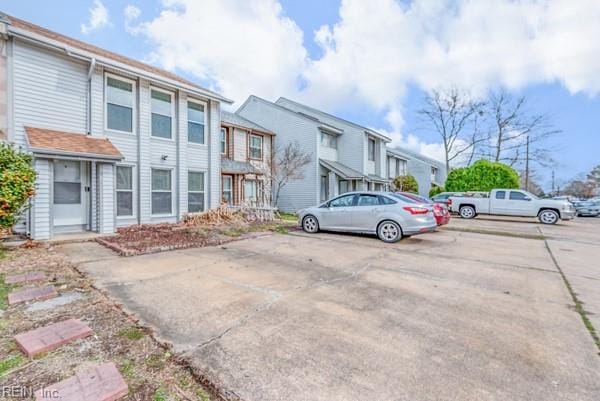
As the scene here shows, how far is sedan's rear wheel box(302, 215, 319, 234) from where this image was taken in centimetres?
1018

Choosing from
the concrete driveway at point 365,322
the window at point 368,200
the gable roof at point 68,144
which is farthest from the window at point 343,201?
the gable roof at point 68,144

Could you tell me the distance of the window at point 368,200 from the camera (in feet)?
29.7

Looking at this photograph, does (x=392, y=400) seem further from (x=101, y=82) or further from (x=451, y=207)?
(x=451, y=207)

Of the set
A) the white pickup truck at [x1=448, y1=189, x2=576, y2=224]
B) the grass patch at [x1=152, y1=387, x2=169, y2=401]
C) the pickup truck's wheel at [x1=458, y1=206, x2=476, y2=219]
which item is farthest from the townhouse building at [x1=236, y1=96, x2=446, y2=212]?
the grass patch at [x1=152, y1=387, x2=169, y2=401]

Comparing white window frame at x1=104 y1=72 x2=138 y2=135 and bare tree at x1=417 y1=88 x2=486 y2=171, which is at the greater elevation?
bare tree at x1=417 y1=88 x2=486 y2=171

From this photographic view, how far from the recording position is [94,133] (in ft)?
30.7

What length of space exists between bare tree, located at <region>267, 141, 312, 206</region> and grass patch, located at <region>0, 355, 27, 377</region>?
15288 mm

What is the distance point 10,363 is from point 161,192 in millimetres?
9516

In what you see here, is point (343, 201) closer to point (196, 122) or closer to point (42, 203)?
point (196, 122)

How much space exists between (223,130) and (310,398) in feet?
52.0

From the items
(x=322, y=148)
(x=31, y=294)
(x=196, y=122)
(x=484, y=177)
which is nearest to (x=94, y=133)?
(x=196, y=122)

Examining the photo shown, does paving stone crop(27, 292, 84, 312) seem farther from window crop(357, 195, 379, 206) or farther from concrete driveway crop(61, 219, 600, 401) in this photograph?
window crop(357, 195, 379, 206)

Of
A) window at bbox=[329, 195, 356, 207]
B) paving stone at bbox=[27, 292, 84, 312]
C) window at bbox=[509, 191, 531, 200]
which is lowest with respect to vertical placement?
paving stone at bbox=[27, 292, 84, 312]

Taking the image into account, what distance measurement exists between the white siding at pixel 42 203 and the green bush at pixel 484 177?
24.9 m
